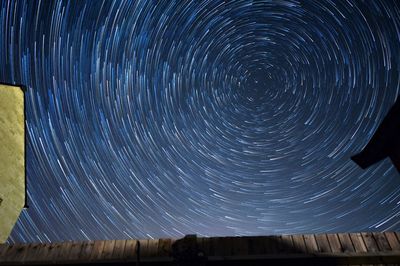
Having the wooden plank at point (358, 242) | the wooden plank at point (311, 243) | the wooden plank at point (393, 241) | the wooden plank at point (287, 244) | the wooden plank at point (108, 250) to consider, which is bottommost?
the wooden plank at point (108, 250)

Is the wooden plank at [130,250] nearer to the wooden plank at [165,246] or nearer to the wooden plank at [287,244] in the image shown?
the wooden plank at [165,246]

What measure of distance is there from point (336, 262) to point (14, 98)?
13453 millimetres

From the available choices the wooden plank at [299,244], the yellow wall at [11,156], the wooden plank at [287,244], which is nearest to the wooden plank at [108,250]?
the wooden plank at [287,244]

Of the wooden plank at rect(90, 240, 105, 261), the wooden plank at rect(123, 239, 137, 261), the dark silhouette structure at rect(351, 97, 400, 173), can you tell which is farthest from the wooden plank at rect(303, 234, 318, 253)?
the dark silhouette structure at rect(351, 97, 400, 173)

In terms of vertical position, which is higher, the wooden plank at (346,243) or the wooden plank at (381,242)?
the wooden plank at (381,242)

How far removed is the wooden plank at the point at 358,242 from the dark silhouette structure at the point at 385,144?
3.49 m

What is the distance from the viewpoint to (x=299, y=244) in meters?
3.62

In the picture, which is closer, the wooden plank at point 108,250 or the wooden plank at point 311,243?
the wooden plank at point 311,243

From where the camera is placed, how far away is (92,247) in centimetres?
384

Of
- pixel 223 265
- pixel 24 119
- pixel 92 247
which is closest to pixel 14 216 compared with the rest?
pixel 24 119

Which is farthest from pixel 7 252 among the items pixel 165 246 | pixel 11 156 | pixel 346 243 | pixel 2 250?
pixel 11 156

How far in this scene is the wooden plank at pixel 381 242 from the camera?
347 cm

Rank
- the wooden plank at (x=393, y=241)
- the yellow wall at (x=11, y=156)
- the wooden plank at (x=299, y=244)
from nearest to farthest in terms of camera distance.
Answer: the wooden plank at (x=393, y=241) → the wooden plank at (x=299, y=244) → the yellow wall at (x=11, y=156)

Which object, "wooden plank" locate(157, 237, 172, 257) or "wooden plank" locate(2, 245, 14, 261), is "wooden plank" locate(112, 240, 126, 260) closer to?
"wooden plank" locate(157, 237, 172, 257)
